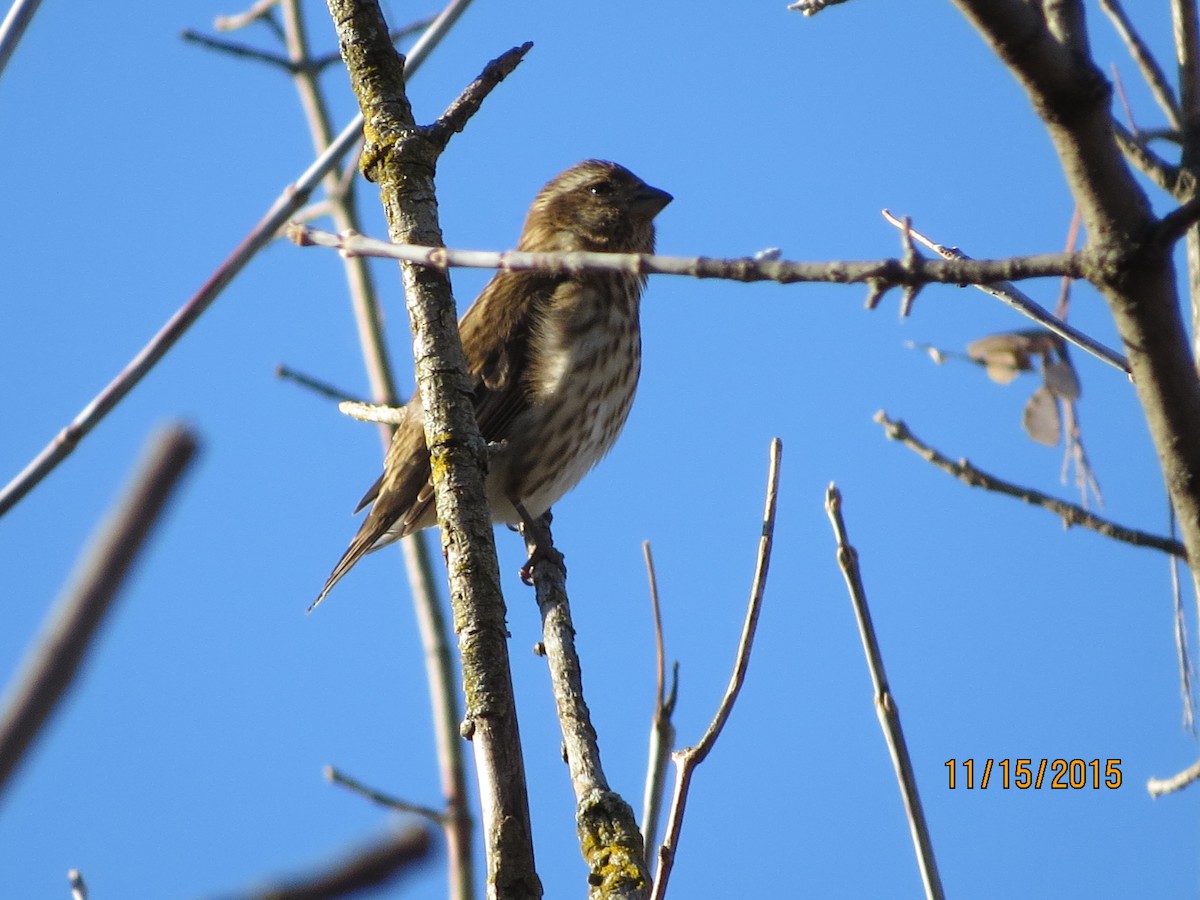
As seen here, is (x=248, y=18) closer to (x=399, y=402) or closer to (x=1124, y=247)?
(x=399, y=402)

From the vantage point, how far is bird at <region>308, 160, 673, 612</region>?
513 centimetres

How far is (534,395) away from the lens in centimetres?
546

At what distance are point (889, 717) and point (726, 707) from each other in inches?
11.0

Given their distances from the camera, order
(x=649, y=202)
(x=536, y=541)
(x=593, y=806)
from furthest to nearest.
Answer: (x=649, y=202)
(x=536, y=541)
(x=593, y=806)

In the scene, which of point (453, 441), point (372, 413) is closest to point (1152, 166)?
point (453, 441)

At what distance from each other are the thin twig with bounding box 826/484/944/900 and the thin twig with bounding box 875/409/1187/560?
0.29 meters

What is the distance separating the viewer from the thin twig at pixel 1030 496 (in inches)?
64.7

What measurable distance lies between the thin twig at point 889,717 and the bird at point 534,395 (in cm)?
269

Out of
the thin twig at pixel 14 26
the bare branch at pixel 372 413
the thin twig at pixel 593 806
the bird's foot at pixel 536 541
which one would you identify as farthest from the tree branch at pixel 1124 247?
the bare branch at pixel 372 413

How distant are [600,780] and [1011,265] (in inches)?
62.1

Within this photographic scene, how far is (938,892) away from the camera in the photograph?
2217mm

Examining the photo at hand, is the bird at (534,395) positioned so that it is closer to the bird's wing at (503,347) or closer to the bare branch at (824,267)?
the bird's wing at (503,347)

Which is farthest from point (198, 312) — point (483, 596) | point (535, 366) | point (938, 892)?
point (535, 366)

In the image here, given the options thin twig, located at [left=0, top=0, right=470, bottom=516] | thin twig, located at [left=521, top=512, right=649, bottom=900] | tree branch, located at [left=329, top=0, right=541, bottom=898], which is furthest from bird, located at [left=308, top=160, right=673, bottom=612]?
thin twig, located at [left=0, top=0, right=470, bottom=516]
